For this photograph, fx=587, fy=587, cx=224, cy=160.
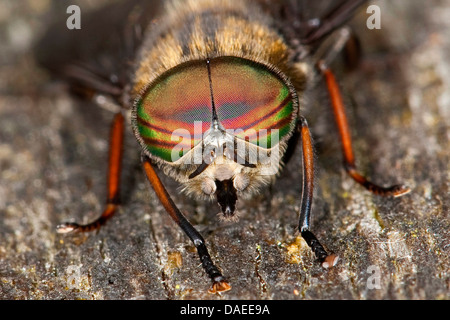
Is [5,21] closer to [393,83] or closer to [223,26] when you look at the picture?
[223,26]

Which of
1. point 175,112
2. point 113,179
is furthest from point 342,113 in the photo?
point 113,179

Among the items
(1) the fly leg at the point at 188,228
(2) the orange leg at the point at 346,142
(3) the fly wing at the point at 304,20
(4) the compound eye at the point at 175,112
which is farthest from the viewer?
(3) the fly wing at the point at 304,20

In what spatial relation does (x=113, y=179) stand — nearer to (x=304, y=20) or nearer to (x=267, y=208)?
(x=267, y=208)

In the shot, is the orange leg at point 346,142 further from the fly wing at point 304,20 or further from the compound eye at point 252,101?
the compound eye at point 252,101

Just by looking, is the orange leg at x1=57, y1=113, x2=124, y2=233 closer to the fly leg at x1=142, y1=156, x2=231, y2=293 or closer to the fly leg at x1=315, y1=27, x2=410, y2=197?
the fly leg at x1=142, y1=156, x2=231, y2=293

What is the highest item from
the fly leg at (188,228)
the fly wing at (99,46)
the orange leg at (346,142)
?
the fly wing at (99,46)

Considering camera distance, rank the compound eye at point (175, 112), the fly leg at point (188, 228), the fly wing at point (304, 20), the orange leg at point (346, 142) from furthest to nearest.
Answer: the fly wing at point (304, 20), the orange leg at point (346, 142), the compound eye at point (175, 112), the fly leg at point (188, 228)

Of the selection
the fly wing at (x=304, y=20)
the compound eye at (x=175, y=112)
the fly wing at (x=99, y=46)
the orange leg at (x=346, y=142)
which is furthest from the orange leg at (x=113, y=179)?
the orange leg at (x=346, y=142)

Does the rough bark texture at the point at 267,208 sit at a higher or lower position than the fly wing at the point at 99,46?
lower
